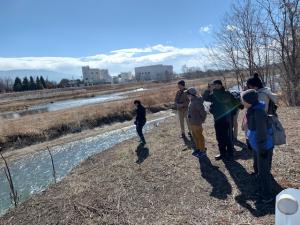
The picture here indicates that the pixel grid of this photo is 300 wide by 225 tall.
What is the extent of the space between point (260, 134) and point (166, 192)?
2479mm

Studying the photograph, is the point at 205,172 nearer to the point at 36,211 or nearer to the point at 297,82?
the point at 36,211

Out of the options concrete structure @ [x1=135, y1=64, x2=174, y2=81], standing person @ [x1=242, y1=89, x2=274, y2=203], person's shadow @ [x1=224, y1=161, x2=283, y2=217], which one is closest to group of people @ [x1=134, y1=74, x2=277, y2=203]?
standing person @ [x1=242, y1=89, x2=274, y2=203]

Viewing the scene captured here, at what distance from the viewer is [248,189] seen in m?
6.02

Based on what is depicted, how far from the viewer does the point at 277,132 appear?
5.45 m

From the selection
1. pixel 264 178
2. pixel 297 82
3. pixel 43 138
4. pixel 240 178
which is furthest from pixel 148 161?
pixel 43 138

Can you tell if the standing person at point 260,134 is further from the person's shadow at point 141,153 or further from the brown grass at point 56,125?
the brown grass at point 56,125

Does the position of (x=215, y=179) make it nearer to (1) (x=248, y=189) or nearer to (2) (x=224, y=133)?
(1) (x=248, y=189)

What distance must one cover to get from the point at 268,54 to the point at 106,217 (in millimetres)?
15070

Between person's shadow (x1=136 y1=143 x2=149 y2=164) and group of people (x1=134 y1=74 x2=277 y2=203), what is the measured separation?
1.97 m

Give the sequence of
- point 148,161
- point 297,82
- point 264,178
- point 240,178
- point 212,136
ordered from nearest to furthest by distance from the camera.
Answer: point 264,178 → point 240,178 → point 148,161 → point 212,136 → point 297,82

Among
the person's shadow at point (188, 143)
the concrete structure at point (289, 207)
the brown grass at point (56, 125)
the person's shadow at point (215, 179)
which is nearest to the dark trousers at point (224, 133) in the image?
the person's shadow at point (215, 179)

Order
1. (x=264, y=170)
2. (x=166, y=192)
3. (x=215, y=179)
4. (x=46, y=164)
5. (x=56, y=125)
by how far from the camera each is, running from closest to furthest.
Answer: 1. (x=264, y=170)
2. (x=166, y=192)
3. (x=215, y=179)
4. (x=46, y=164)
5. (x=56, y=125)

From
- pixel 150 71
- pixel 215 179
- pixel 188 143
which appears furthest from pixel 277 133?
pixel 150 71

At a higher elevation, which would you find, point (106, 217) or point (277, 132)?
point (277, 132)
